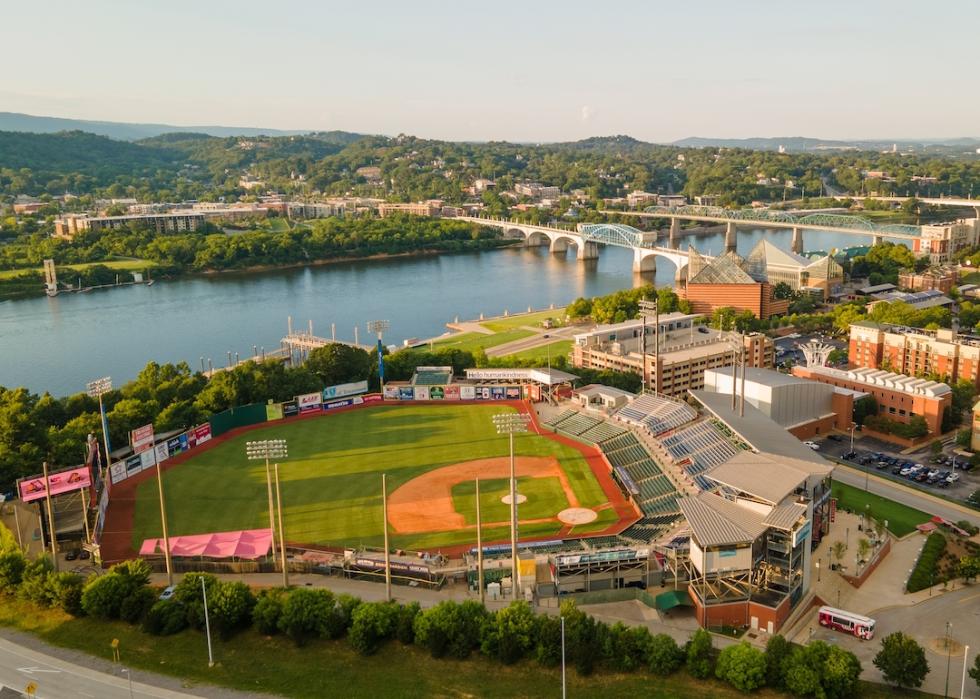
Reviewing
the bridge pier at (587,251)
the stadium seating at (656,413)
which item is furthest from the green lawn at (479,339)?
the bridge pier at (587,251)

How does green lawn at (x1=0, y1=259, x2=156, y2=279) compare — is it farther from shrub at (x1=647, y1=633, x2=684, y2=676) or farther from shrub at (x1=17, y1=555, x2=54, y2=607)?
shrub at (x1=647, y1=633, x2=684, y2=676)

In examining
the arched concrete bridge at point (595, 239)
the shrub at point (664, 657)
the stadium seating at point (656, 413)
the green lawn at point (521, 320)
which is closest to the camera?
the shrub at point (664, 657)

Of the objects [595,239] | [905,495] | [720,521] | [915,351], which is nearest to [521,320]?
[915,351]

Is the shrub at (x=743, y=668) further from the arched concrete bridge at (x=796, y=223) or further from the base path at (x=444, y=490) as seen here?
the arched concrete bridge at (x=796, y=223)

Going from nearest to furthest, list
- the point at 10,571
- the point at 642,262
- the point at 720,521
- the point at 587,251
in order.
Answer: the point at 720,521 → the point at 10,571 → the point at 642,262 → the point at 587,251

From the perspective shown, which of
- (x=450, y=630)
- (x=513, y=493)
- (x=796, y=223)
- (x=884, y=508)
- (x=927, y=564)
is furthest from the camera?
(x=796, y=223)

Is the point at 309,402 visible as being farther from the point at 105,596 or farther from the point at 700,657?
the point at 700,657

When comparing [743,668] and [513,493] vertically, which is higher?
[513,493]
